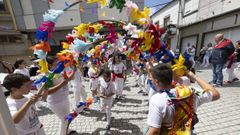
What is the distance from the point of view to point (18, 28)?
47.6 ft

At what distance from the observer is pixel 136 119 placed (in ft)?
13.2

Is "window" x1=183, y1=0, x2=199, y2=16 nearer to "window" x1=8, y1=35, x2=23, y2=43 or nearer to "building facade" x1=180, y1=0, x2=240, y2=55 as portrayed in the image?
"building facade" x1=180, y1=0, x2=240, y2=55

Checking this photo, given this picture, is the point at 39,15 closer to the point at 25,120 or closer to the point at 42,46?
the point at 42,46

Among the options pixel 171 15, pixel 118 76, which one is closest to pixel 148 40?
pixel 118 76

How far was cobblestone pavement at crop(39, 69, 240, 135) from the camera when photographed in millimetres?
3291

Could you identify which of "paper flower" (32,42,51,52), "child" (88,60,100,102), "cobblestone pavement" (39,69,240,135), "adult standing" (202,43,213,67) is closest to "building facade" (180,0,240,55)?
"adult standing" (202,43,213,67)

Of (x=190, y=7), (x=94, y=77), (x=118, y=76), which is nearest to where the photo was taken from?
(x=94, y=77)

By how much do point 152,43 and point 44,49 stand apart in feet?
4.99

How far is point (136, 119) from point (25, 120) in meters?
2.88

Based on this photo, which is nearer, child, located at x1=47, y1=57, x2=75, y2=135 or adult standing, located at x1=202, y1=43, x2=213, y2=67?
child, located at x1=47, y1=57, x2=75, y2=135

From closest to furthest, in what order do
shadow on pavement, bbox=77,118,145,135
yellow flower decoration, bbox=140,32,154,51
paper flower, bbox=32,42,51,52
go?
paper flower, bbox=32,42,51,52, yellow flower decoration, bbox=140,32,154,51, shadow on pavement, bbox=77,118,145,135

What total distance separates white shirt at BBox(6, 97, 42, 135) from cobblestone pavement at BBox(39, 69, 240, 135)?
1775mm

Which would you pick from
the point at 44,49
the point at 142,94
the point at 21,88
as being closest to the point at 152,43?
the point at 44,49

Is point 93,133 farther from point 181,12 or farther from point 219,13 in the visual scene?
point 181,12
